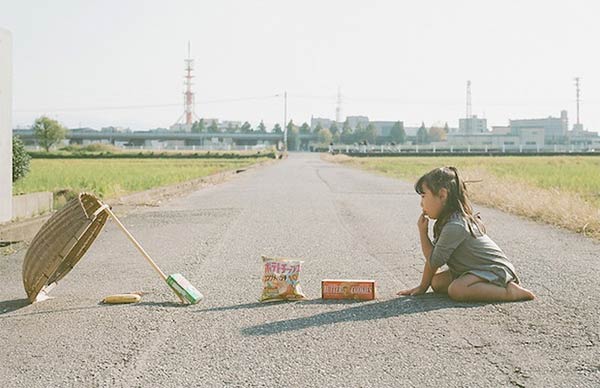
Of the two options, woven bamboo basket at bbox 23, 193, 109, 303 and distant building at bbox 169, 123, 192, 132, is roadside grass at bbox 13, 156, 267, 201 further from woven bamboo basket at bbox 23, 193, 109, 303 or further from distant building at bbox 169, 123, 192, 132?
distant building at bbox 169, 123, 192, 132

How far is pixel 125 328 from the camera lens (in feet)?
16.7

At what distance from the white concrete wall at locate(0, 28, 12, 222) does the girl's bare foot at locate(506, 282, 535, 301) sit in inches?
296

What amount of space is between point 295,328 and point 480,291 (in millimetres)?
1597

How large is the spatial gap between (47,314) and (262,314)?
1598 millimetres

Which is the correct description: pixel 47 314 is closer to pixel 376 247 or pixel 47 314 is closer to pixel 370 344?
pixel 370 344

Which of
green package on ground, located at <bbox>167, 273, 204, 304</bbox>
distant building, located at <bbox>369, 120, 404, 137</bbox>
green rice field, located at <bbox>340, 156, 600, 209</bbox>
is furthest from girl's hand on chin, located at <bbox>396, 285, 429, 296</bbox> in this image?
distant building, located at <bbox>369, 120, 404, 137</bbox>

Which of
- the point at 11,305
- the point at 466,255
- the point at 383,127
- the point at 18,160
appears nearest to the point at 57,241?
the point at 11,305

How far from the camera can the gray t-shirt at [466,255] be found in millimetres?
5871

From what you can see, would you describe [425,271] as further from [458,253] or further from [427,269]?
[458,253]

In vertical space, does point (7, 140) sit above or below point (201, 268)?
above

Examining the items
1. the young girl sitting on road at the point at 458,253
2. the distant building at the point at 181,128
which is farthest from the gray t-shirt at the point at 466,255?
the distant building at the point at 181,128

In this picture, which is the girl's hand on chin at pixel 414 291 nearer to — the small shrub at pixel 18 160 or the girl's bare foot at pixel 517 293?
the girl's bare foot at pixel 517 293

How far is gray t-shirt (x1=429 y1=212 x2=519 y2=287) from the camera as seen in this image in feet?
19.3

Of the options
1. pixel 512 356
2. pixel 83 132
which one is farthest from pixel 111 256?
pixel 83 132
